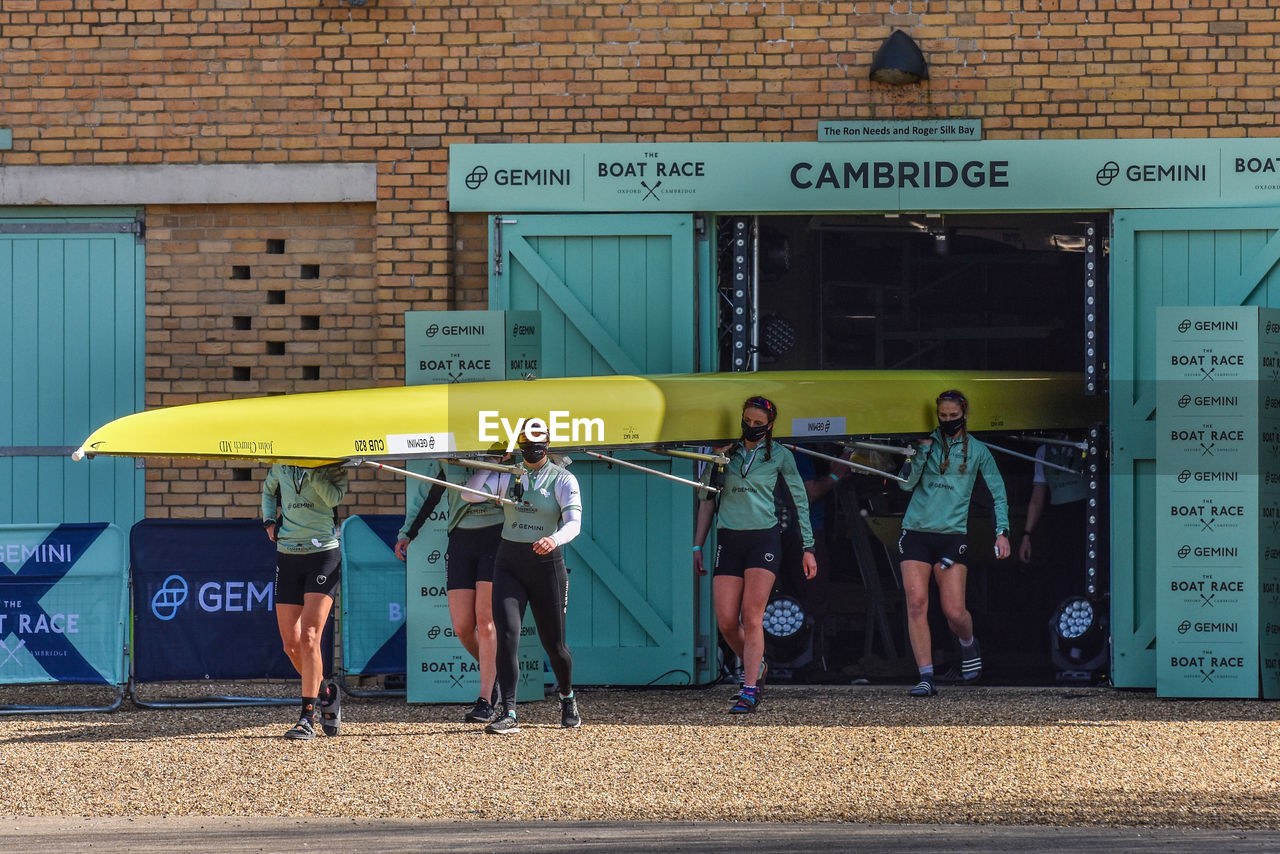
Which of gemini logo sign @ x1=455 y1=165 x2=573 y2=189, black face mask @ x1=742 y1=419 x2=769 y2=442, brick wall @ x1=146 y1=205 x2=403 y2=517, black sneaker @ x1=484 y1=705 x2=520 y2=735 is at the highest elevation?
gemini logo sign @ x1=455 y1=165 x2=573 y2=189

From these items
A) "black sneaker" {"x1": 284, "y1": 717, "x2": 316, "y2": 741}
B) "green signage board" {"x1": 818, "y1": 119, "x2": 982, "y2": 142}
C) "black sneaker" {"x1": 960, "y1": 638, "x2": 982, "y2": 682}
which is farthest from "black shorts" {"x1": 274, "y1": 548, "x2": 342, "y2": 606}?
"green signage board" {"x1": 818, "y1": 119, "x2": 982, "y2": 142}

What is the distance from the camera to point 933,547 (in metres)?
10.2

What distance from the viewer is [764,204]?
10.6 metres

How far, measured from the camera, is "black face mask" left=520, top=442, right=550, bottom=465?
354 inches

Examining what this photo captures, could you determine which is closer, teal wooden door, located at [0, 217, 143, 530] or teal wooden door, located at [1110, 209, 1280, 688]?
teal wooden door, located at [1110, 209, 1280, 688]

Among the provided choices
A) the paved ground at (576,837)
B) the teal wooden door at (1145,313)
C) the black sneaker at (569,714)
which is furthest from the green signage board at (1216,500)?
the black sneaker at (569,714)

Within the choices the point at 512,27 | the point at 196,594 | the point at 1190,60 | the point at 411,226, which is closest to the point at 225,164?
the point at 411,226

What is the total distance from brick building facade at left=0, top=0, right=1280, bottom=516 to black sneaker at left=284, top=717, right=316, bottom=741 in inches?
85.5

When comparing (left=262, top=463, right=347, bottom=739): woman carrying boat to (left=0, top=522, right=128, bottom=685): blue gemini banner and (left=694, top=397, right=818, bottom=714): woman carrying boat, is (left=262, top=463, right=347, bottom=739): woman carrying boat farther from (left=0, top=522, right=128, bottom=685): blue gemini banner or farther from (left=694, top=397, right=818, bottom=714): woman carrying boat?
→ (left=694, top=397, right=818, bottom=714): woman carrying boat

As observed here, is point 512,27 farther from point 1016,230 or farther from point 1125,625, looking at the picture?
point 1125,625

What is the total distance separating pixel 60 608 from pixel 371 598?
1.78 meters

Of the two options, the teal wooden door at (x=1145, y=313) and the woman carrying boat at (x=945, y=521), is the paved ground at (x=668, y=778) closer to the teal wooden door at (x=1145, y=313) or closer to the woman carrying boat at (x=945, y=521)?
the woman carrying boat at (x=945, y=521)

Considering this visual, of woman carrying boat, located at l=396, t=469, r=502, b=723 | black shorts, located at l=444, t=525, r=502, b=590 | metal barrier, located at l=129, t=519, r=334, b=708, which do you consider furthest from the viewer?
metal barrier, located at l=129, t=519, r=334, b=708

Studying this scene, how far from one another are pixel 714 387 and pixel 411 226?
2.28 metres
